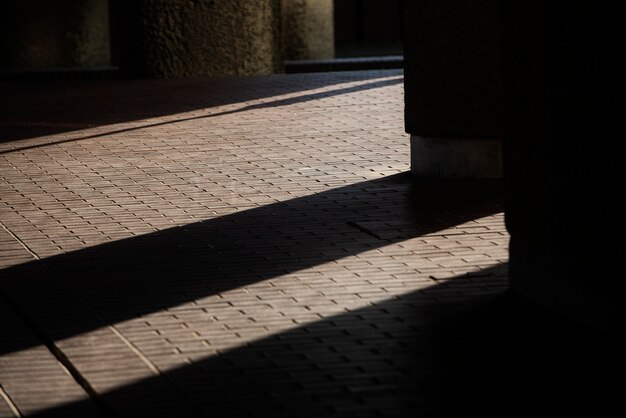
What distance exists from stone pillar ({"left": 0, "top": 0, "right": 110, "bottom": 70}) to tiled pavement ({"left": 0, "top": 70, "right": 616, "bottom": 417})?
1027 centimetres

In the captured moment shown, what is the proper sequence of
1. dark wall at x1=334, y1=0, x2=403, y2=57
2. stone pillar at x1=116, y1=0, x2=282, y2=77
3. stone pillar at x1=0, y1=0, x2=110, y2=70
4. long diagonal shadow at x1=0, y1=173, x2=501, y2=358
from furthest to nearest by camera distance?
dark wall at x1=334, y1=0, x2=403, y2=57
stone pillar at x1=0, y1=0, x2=110, y2=70
stone pillar at x1=116, y1=0, x2=282, y2=77
long diagonal shadow at x1=0, y1=173, x2=501, y2=358

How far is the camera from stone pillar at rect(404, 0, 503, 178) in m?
9.46

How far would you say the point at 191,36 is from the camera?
19.3 metres

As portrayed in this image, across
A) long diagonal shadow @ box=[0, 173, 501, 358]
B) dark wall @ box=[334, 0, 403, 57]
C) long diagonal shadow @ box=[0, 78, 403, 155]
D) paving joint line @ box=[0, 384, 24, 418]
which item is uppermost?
dark wall @ box=[334, 0, 403, 57]

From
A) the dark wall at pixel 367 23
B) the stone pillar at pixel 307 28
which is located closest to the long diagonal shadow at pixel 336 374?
the stone pillar at pixel 307 28

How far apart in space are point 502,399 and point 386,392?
424mm

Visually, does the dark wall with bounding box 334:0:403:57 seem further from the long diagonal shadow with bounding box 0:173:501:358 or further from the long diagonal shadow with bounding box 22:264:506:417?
the long diagonal shadow with bounding box 22:264:506:417

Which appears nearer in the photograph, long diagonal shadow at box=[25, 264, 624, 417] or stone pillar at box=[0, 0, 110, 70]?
long diagonal shadow at box=[25, 264, 624, 417]

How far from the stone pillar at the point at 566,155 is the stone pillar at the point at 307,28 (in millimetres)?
17450

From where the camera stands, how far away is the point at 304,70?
875 inches

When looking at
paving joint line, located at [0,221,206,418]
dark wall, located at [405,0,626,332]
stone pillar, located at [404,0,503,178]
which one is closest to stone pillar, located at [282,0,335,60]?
stone pillar, located at [404,0,503,178]

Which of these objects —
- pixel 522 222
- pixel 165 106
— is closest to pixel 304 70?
pixel 165 106

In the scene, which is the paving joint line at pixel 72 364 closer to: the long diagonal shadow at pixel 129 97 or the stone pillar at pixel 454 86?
the stone pillar at pixel 454 86

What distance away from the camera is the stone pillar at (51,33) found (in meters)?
22.9
